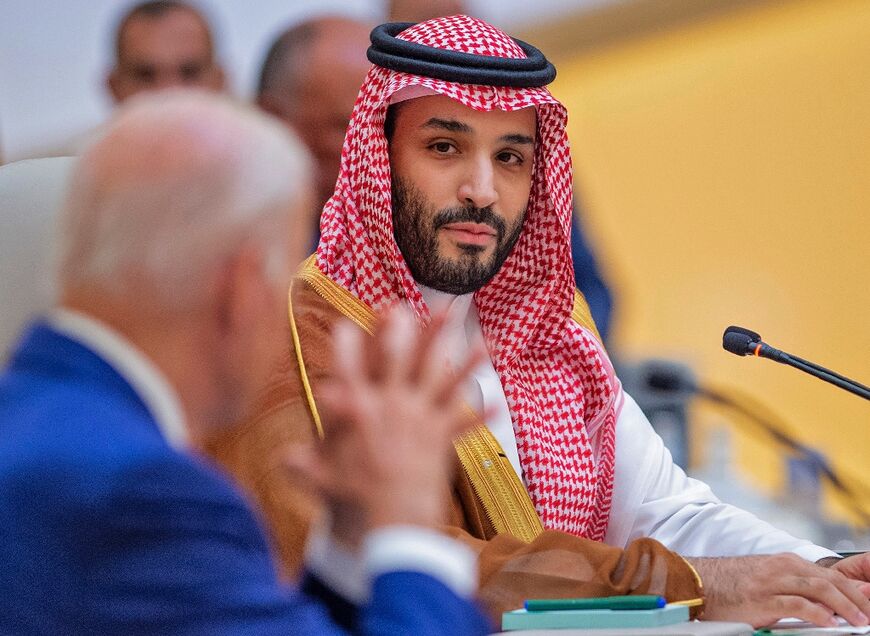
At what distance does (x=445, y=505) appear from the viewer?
253 cm

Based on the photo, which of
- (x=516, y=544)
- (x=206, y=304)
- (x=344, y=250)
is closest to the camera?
(x=206, y=304)

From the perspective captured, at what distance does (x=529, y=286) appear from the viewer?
9.75 ft

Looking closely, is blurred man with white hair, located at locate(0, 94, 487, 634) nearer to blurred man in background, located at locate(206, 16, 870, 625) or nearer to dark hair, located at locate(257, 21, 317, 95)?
blurred man in background, located at locate(206, 16, 870, 625)

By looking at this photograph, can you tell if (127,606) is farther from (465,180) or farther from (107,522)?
(465,180)

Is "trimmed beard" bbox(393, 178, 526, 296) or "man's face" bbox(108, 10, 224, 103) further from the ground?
"man's face" bbox(108, 10, 224, 103)

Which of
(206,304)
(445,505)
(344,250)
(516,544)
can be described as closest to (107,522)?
(206,304)

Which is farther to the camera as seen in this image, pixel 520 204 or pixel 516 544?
pixel 520 204

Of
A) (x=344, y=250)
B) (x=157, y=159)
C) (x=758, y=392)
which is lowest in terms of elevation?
(x=758, y=392)

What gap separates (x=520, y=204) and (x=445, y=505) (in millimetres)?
661

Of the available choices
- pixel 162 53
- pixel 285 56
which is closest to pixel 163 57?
pixel 162 53

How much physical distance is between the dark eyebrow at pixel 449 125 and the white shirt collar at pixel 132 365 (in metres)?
1.41

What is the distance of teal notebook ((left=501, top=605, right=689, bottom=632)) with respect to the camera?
190 cm

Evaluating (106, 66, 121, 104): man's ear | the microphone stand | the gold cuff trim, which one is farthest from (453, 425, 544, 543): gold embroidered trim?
(106, 66, 121, 104): man's ear

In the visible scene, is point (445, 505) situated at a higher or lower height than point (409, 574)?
lower
